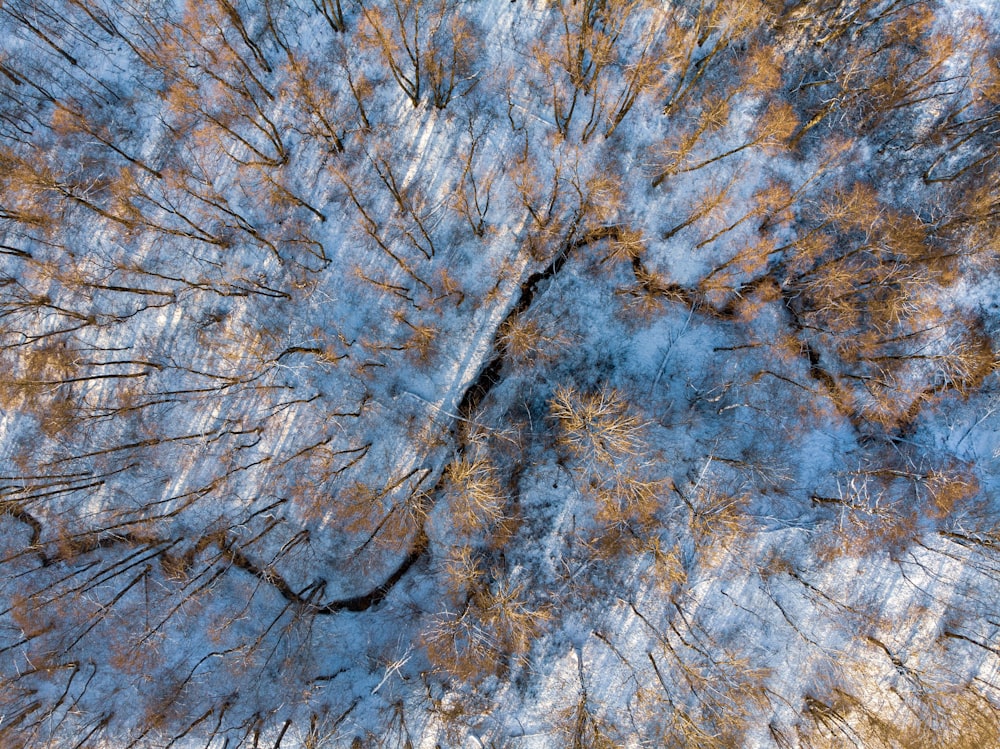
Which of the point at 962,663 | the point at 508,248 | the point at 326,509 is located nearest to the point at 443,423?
the point at 326,509

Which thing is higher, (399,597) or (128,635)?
(399,597)

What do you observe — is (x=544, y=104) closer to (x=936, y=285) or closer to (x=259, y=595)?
(x=936, y=285)

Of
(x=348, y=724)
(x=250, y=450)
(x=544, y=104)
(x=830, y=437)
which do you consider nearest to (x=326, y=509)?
(x=250, y=450)

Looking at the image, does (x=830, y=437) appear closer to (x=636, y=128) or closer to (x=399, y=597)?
(x=636, y=128)

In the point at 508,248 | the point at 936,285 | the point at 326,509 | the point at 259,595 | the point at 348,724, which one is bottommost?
the point at 348,724

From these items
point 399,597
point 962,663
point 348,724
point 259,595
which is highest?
point 962,663

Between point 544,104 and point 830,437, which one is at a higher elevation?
point 544,104
